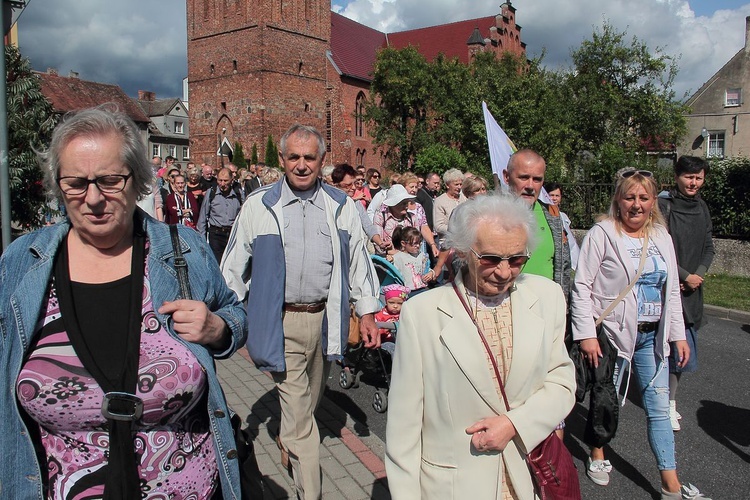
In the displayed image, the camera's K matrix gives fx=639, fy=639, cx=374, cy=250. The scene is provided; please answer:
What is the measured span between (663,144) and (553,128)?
10.7 m

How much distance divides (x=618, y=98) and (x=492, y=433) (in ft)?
117

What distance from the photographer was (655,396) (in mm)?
4074

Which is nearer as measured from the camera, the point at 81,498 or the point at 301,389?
the point at 81,498

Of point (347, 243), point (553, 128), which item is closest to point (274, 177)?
point (347, 243)

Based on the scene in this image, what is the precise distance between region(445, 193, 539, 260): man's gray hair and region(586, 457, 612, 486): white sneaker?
99.4 inches

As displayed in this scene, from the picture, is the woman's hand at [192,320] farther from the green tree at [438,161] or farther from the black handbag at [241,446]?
the green tree at [438,161]

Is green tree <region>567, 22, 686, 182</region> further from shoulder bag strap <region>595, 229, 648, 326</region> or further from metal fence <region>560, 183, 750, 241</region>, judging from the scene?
shoulder bag strap <region>595, 229, 648, 326</region>

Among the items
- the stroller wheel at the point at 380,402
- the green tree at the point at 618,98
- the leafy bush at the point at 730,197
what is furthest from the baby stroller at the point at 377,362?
the green tree at the point at 618,98

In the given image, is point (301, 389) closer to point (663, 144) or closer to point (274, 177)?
point (274, 177)

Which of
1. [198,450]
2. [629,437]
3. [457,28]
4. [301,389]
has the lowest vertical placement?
[629,437]

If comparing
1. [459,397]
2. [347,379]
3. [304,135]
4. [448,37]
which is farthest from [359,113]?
[459,397]

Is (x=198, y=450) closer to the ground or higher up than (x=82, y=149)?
closer to the ground

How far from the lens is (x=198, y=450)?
2219 millimetres

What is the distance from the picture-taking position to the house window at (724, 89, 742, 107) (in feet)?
131
